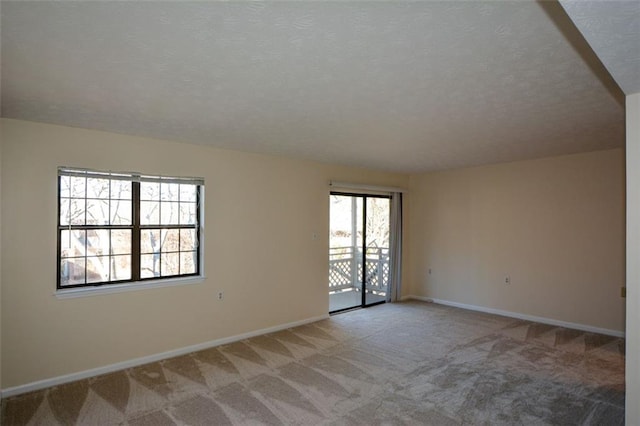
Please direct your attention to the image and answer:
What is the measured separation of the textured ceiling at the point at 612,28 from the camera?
1.20 m

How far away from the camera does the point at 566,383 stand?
3.39 metres

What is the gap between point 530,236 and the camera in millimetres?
5551

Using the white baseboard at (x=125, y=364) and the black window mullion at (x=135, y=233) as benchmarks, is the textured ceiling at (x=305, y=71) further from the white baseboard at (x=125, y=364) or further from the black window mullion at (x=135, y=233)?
the white baseboard at (x=125, y=364)

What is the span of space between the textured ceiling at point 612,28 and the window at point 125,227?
3850 mm

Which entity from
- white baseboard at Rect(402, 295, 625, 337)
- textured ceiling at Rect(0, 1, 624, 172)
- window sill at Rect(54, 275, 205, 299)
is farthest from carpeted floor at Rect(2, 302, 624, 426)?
textured ceiling at Rect(0, 1, 624, 172)

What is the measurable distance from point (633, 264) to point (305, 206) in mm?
3981

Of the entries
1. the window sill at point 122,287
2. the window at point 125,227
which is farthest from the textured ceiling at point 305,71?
the window sill at point 122,287

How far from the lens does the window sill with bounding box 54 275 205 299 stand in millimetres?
3477

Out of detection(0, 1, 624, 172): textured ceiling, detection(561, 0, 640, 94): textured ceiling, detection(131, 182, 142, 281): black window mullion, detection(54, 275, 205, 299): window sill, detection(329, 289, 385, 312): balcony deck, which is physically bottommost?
detection(329, 289, 385, 312): balcony deck

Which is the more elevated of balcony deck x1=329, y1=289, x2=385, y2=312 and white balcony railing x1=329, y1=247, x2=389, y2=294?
white balcony railing x1=329, y1=247, x2=389, y2=294

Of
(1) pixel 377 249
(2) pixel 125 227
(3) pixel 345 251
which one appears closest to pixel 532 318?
(1) pixel 377 249

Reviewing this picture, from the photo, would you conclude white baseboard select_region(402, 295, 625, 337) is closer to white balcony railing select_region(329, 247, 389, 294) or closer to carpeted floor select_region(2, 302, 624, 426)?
carpeted floor select_region(2, 302, 624, 426)

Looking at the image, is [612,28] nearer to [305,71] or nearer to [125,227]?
[305,71]

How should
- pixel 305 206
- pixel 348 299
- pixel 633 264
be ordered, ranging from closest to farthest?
pixel 633 264, pixel 305 206, pixel 348 299
